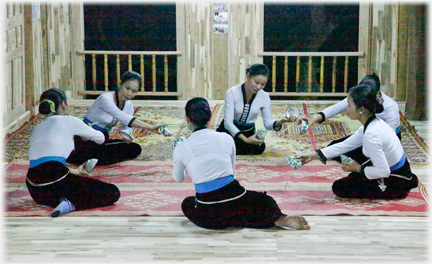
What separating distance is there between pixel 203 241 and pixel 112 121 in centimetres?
193

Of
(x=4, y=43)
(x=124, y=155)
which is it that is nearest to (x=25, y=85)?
(x=4, y=43)

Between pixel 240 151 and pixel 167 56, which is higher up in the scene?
pixel 167 56

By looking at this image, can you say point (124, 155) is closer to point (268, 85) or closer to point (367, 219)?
point (367, 219)

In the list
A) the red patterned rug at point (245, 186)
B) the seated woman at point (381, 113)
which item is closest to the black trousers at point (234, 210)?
the red patterned rug at point (245, 186)

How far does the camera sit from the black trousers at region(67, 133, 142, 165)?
18.4 ft

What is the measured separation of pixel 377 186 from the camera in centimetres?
460

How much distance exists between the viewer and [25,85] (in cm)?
Answer: 725

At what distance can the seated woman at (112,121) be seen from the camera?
17.8 feet

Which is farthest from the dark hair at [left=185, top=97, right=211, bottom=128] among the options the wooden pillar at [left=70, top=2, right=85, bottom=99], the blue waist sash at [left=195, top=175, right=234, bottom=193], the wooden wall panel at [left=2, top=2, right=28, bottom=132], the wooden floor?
the wooden pillar at [left=70, top=2, right=85, bottom=99]

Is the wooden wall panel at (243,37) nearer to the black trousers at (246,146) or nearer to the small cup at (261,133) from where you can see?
the black trousers at (246,146)

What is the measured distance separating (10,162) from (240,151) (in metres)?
1.83

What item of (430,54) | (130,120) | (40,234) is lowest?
(40,234)

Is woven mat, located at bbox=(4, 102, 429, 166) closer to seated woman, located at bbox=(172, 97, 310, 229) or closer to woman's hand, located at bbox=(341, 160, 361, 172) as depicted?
woman's hand, located at bbox=(341, 160, 361, 172)

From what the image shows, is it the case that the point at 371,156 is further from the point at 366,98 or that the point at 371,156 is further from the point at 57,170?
the point at 57,170
